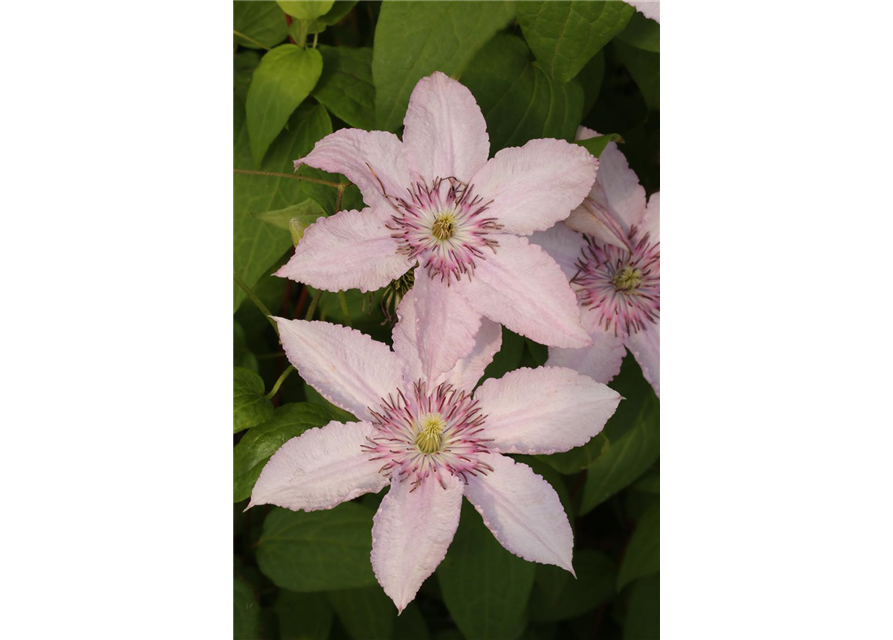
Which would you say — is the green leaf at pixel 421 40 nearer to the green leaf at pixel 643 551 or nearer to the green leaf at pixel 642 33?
the green leaf at pixel 642 33

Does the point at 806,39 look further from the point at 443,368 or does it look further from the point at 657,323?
the point at 443,368

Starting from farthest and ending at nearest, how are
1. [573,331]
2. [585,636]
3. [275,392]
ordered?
[585,636]
[275,392]
[573,331]

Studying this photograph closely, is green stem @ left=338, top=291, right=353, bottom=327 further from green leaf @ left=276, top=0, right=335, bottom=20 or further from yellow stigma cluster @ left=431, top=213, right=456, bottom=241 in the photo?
green leaf @ left=276, top=0, right=335, bottom=20

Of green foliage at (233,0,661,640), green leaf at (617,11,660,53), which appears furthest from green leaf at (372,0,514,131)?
green leaf at (617,11,660,53)

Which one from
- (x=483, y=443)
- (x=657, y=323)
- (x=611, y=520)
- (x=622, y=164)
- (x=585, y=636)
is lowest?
(x=585, y=636)

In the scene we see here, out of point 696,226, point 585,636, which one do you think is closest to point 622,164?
point 696,226

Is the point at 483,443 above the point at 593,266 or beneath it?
beneath

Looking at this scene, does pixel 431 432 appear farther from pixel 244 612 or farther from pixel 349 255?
pixel 244 612

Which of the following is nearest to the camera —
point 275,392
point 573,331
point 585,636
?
point 573,331
